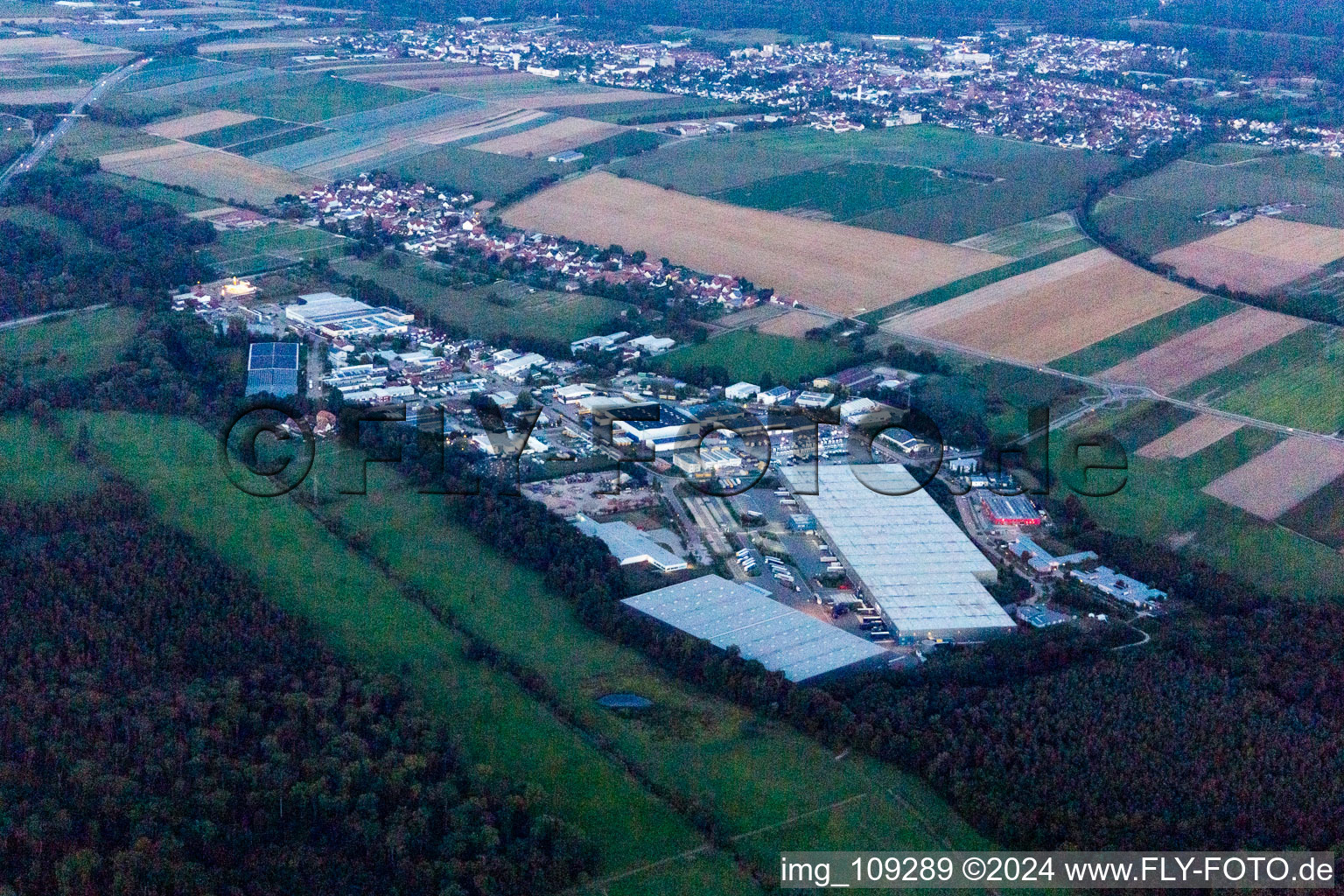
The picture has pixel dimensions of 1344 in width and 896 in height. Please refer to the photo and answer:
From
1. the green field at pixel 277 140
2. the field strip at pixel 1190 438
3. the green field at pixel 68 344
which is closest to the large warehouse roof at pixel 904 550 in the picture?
the field strip at pixel 1190 438

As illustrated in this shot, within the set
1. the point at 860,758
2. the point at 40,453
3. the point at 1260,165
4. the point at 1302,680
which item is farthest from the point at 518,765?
the point at 1260,165

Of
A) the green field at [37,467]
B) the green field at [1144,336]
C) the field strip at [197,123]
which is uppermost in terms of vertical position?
the field strip at [197,123]

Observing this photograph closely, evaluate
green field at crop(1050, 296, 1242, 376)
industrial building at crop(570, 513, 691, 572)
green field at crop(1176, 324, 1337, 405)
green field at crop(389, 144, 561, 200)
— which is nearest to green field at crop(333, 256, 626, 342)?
green field at crop(389, 144, 561, 200)

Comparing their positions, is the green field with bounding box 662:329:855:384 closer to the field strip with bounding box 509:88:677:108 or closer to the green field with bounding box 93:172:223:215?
the green field with bounding box 93:172:223:215

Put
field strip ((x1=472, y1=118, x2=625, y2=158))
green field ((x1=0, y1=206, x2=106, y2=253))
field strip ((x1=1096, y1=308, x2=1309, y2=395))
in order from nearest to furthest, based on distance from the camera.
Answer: field strip ((x1=1096, y1=308, x2=1309, y2=395))
green field ((x1=0, y1=206, x2=106, y2=253))
field strip ((x1=472, y1=118, x2=625, y2=158))

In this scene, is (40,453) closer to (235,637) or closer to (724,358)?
(235,637)

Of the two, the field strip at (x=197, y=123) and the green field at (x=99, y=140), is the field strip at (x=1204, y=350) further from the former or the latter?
the field strip at (x=197, y=123)
